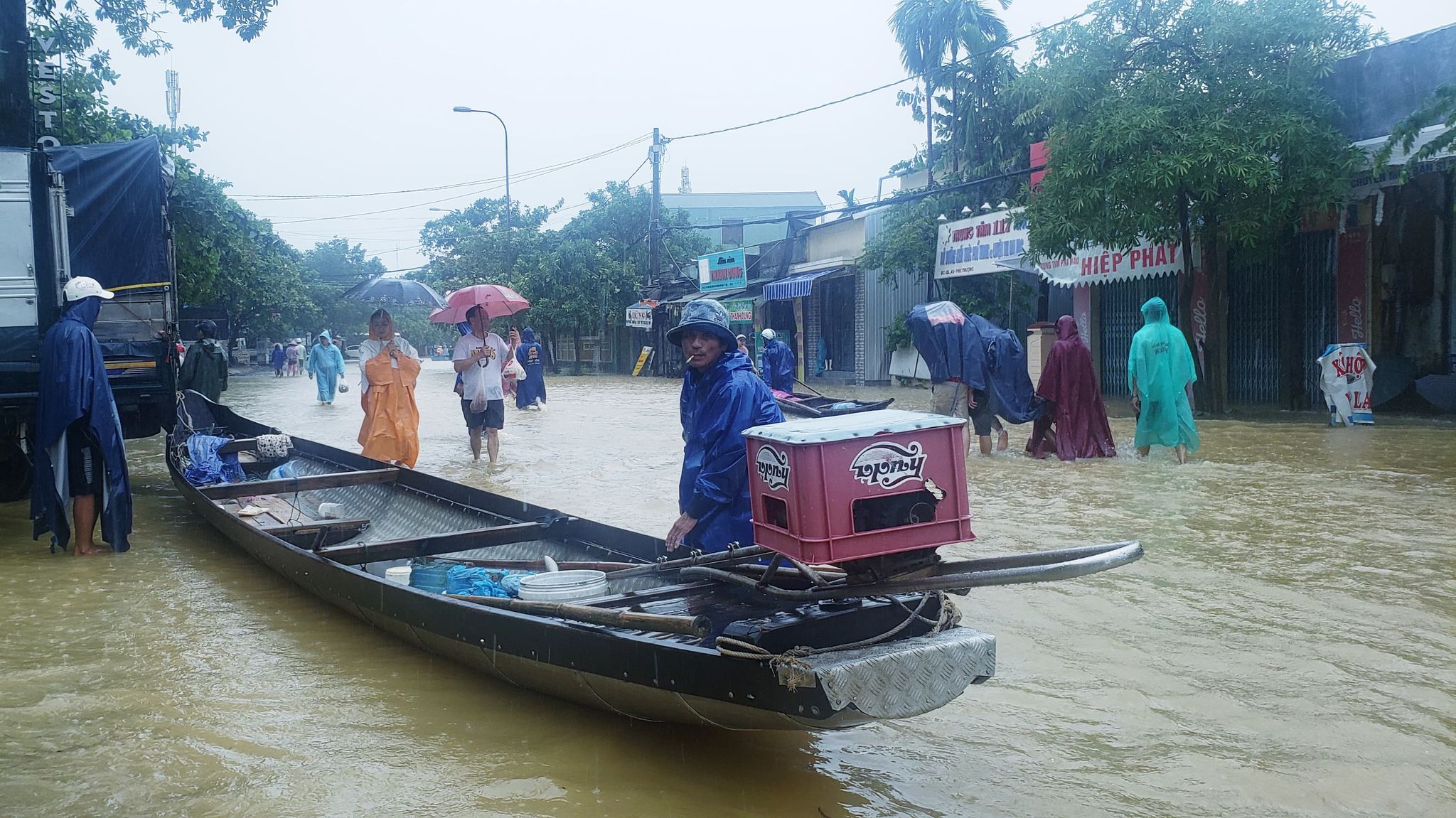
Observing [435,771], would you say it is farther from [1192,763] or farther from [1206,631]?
[1206,631]

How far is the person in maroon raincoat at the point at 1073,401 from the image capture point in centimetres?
1114

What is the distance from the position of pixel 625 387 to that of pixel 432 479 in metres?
22.0

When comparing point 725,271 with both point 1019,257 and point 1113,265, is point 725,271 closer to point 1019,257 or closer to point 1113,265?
point 1019,257

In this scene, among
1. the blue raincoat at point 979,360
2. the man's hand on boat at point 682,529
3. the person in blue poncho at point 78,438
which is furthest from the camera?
the blue raincoat at point 979,360

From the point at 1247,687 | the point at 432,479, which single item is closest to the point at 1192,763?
the point at 1247,687

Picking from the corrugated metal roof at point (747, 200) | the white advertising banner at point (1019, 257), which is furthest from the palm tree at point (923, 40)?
the corrugated metal roof at point (747, 200)

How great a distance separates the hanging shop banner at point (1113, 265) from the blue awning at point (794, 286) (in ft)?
28.3

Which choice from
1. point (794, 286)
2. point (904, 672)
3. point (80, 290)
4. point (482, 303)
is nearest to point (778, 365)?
point (482, 303)

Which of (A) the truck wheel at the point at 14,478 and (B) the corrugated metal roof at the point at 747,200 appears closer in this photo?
(A) the truck wheel at the point at 14,478

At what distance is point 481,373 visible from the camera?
1112 centimetres

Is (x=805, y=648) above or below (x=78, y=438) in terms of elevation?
below

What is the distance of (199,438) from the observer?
→ 30.1 ft

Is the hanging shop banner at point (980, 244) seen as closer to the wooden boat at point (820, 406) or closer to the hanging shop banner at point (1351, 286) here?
the hanging shop banner at point (1351, 286)

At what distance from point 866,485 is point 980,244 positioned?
58.7 ft
